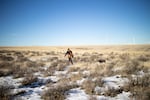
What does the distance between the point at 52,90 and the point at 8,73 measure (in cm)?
664

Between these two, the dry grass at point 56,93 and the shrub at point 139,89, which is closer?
the shrub at point 139,89

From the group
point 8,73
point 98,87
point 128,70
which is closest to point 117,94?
point 98,87

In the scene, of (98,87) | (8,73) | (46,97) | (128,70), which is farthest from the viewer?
(8,73)

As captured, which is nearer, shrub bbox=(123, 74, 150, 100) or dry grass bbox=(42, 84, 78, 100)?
shrub bbox=(123, 74, 150, 100)

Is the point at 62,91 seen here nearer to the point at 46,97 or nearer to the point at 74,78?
the point at 46,97

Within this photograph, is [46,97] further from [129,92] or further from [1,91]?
[129,92]

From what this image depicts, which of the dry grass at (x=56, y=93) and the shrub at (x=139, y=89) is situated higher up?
the shrub at (x=139, y=89)

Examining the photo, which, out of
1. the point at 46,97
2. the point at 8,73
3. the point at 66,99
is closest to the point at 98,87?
the point at 66,99

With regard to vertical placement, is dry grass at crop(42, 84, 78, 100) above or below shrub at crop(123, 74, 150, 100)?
below

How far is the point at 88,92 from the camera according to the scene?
22.2ft

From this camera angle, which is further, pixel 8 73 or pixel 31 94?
pixel 8 73

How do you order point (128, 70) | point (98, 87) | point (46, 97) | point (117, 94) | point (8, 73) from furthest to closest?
1. point (8, 73)
2. point (128, 70)
3. point (98, 87)
4. point (117, 94)
5. point (46, 97)

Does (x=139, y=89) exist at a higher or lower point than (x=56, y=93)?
higher

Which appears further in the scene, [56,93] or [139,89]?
[56,93]
